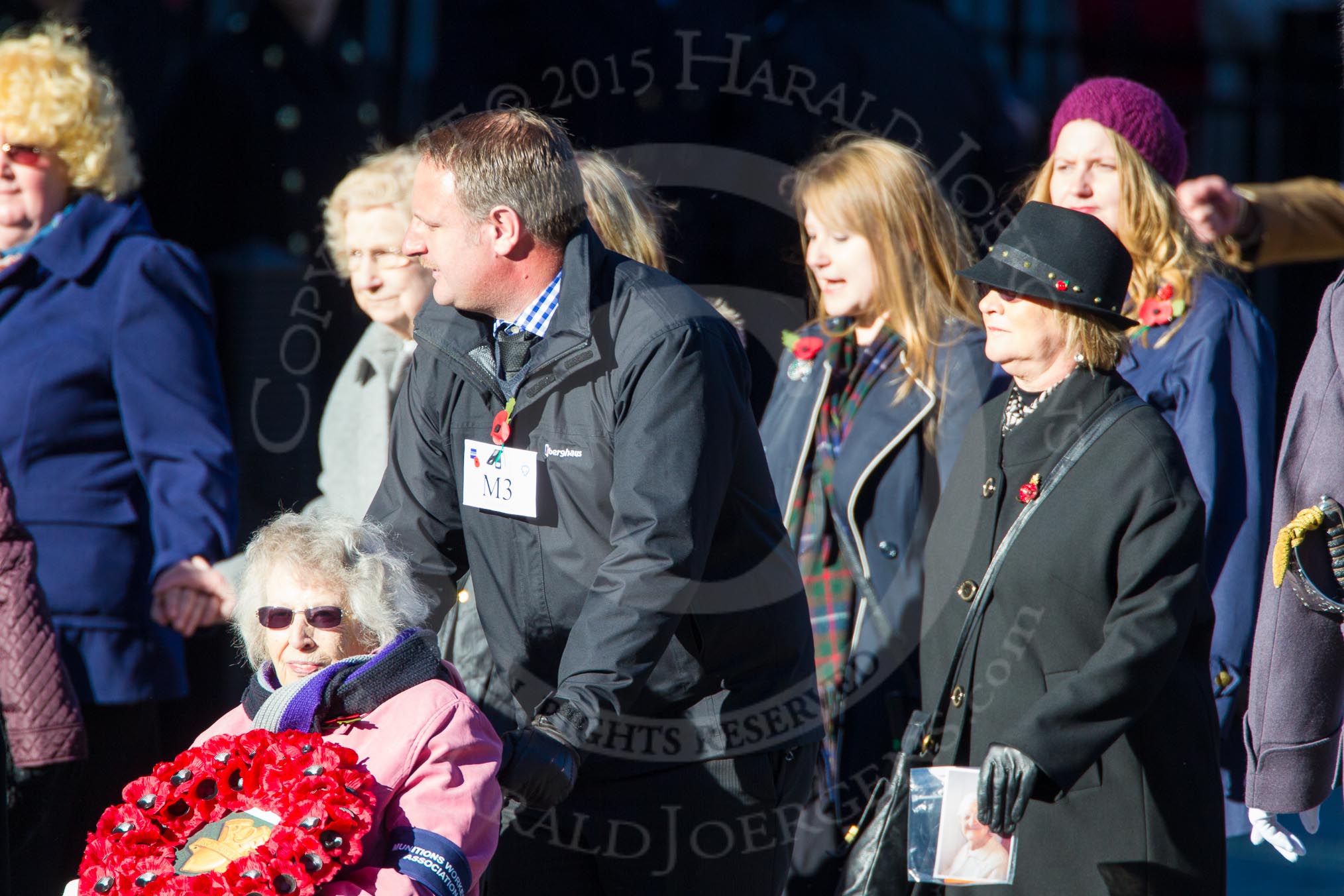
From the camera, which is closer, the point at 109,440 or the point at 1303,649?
the point at 1303,649

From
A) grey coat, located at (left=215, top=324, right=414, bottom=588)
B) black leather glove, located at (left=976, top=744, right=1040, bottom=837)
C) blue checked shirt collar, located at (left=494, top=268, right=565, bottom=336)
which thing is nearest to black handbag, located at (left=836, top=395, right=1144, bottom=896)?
black leather glove, located at (left=976, top=744, right=1040, bottom=837)

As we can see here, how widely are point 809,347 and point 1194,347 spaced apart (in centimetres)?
89

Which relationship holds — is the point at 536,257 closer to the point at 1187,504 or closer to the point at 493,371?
the point at 493,371

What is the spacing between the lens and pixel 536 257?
269 cm

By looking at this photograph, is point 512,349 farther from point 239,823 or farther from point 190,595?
point 190,595

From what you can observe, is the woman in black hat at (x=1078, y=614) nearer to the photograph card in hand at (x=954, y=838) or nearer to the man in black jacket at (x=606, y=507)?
the photograph card in hand at (x=954, y=838)

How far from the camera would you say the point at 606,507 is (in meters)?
2.64

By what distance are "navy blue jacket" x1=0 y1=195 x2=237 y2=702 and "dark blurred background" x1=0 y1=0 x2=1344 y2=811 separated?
68 centimetres

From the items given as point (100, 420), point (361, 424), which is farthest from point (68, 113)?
point (361, 424)

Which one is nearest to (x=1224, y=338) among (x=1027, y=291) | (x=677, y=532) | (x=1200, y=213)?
(x=1200, y=213)

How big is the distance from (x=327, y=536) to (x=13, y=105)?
6.39 ft

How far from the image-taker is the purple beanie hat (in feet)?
12.2

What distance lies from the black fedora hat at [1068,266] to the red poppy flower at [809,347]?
0.89 metres

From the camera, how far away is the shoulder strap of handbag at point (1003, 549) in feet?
9.33
